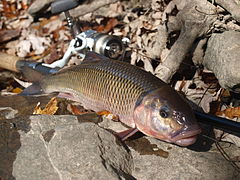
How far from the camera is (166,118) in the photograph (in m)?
2.92

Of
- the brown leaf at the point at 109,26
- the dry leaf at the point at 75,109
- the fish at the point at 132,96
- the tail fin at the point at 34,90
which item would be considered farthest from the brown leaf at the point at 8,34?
the dry leaf at the point at 75,109

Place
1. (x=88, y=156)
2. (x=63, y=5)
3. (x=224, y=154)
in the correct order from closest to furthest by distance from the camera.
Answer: (x=88, y=156) → (x=224, y=154) → (x=63, y=5)

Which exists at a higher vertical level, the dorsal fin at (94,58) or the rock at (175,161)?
the dorsal fin at (94,58)

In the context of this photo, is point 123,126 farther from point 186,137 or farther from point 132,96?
point 186,137

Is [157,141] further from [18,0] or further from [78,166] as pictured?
Result: [18,0]

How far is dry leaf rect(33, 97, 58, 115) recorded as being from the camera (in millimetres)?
3947

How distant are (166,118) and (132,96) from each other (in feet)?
1.43

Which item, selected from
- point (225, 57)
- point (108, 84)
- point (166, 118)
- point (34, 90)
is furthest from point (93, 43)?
point (166, 118)

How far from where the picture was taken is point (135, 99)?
319 cm

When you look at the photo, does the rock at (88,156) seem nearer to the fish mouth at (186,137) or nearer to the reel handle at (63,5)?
the fish mouth at (186,137)

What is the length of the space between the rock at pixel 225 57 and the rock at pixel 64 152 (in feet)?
4.56

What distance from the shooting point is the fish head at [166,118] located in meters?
2.84

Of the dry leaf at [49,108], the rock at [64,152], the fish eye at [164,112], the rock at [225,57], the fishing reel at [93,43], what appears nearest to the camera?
the rock at [64,152]

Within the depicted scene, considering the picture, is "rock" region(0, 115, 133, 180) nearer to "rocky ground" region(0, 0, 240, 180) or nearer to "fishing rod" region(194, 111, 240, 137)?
"rocky ground" region(0, 0, 240, 180)
